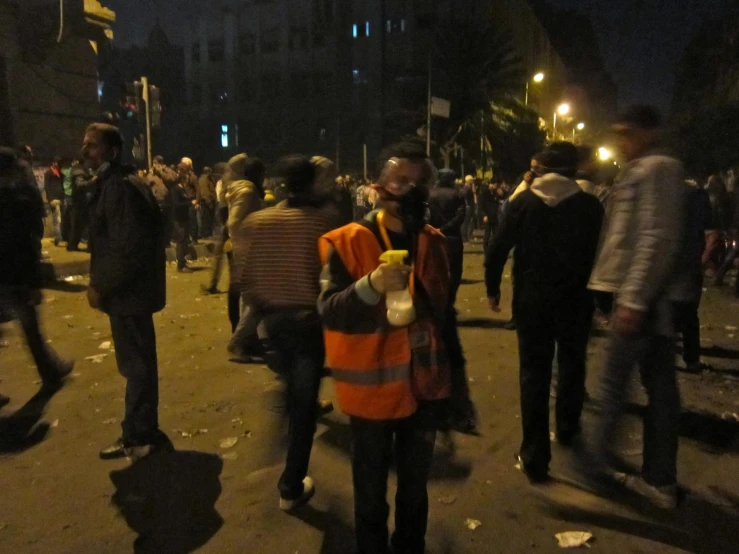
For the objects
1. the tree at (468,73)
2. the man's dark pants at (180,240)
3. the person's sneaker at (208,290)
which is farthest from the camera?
the tree at (468,73)

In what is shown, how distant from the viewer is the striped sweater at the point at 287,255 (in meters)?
3.79

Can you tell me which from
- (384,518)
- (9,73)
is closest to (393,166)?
(384,518)

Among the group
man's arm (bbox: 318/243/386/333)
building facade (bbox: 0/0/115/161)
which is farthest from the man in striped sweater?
building facade (bbox: 0/0/115/161)

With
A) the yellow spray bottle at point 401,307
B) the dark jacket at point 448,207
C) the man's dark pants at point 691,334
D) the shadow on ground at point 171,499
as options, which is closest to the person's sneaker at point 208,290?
the dark jacket at point 448,207

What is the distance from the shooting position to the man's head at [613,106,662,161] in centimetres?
375

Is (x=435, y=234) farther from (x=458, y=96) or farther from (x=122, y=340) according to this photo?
(x=458, y=96)

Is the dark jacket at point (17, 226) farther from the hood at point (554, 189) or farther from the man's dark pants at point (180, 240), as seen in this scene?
the man's dark pants at point (180, 240)

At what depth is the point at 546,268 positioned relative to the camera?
13.5ft

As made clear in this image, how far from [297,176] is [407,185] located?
4.05ft

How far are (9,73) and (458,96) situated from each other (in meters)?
23.9

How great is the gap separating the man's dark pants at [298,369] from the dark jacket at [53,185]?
11.7 metres

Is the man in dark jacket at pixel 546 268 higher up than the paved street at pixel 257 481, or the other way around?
the man in dark jacket at pixel 546 268

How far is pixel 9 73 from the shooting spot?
45.1ft

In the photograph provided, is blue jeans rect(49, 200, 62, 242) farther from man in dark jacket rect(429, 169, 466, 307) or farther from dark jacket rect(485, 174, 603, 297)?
dark jacket rect(485, 174, 603, 297)
